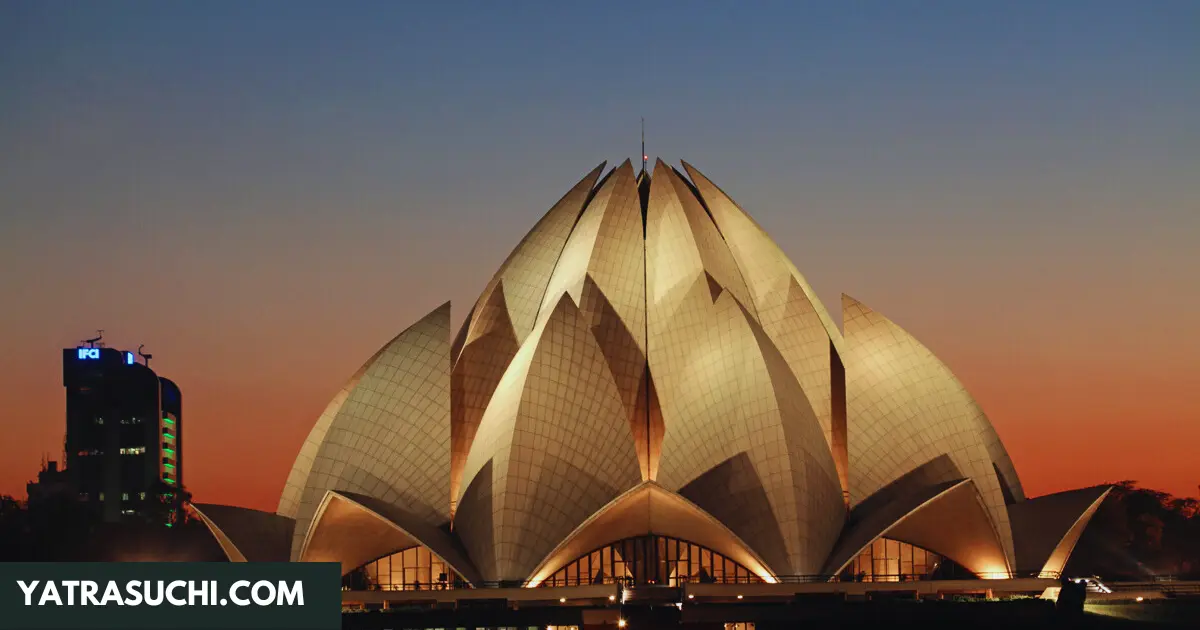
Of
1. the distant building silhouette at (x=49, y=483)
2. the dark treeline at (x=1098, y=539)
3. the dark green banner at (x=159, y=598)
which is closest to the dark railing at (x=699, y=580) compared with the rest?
the dark treeline at (x=1098, y=539)

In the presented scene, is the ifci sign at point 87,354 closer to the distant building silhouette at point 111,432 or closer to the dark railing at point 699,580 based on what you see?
the distant building silhouette at point 111,432

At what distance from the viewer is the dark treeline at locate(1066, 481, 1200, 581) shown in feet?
229

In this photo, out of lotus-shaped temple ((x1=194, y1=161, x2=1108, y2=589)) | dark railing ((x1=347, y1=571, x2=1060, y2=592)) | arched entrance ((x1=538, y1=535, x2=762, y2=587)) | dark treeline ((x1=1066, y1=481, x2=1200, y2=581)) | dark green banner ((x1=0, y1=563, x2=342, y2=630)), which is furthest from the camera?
dark treeline ((x1=1066, y1=481, x2=1200, y2=581))

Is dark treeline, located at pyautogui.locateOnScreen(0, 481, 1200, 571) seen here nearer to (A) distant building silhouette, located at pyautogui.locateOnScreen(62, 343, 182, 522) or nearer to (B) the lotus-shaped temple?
(B) the lotus-shaped temple

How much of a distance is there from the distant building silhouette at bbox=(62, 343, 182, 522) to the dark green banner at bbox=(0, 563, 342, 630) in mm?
124963

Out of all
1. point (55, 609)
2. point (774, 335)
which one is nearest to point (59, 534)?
point (774, 335)

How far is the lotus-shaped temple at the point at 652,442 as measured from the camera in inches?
1788

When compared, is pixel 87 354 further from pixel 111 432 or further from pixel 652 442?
pixel 652 442

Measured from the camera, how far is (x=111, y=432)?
149 m

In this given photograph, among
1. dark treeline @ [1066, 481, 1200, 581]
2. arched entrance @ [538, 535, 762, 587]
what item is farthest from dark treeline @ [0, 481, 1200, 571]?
arched entrance @ [538, 535, 762, 587]

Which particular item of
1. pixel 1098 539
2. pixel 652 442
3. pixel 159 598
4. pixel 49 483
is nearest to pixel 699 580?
pixel 652 442

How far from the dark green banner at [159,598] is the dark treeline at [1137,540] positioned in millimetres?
49909

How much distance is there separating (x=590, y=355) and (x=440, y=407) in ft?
18.1

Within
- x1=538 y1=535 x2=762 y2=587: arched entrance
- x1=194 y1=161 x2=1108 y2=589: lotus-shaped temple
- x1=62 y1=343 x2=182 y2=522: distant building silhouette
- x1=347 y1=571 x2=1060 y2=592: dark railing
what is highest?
x1=62 y1=343 x2=182 y2=522: distant building silhouette
